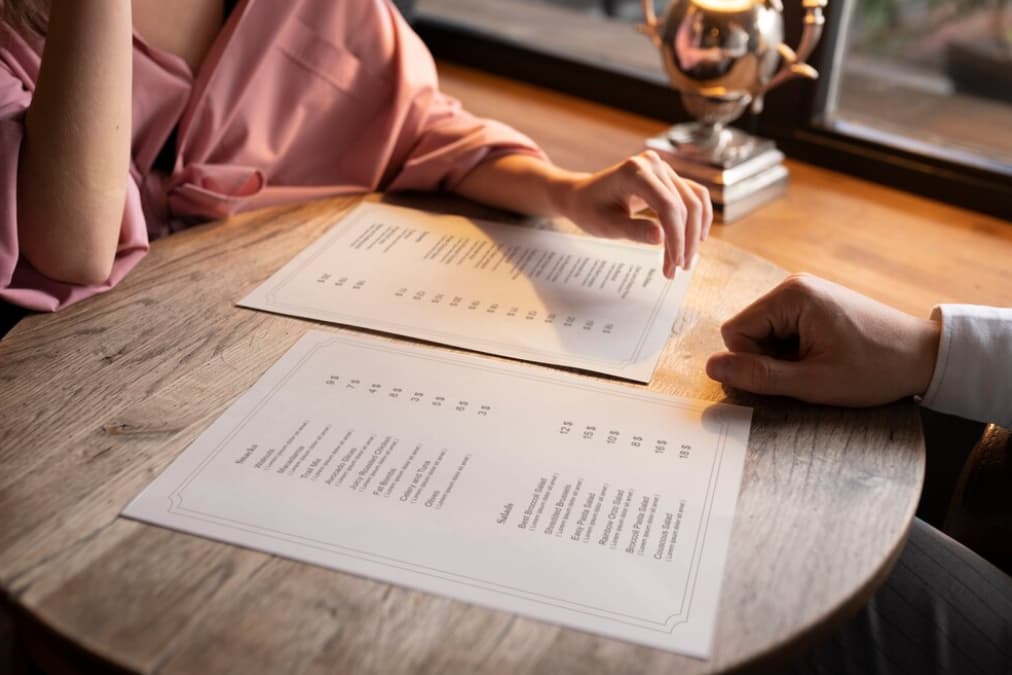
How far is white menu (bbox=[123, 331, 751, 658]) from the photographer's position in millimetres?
616

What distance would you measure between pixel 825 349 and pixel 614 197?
0.29 m

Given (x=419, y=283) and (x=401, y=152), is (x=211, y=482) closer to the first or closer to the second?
(x=419, y=283)

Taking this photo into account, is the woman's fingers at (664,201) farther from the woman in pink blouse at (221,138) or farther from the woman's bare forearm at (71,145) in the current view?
the woman's bare forearm at (71,145)

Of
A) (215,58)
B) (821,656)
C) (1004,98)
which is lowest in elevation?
(821,656)

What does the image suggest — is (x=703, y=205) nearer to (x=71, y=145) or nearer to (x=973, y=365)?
(x=973, y=365)

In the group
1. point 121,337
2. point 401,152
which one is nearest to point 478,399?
point 121,337

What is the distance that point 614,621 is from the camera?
59cm

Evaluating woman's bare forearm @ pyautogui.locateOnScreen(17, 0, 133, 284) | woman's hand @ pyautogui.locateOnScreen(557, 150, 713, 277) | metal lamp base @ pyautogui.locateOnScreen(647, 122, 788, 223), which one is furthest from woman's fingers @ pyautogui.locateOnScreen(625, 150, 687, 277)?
woman's bare forearm @ pyautogui.locateOnScreen(17, 0, 133, 284)

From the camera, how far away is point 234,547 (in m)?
0.64

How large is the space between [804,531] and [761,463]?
8cm

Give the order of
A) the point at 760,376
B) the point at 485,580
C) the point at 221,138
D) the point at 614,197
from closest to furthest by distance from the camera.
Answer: the point at 485,580
the point at 760,376
the point at 614,197
the point at 221,138

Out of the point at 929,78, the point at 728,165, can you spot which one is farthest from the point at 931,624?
the point at 929,78

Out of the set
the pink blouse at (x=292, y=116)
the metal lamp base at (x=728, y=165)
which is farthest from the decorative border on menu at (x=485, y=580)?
the metal lamp base at (x=728, y=165)

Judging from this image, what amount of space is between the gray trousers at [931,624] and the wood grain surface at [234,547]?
0.16 metres
